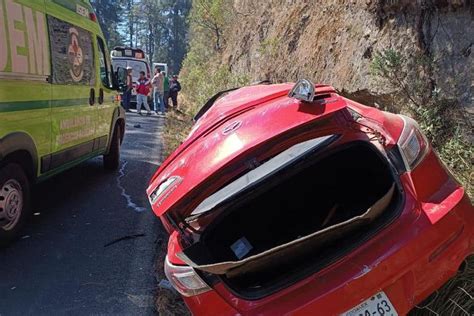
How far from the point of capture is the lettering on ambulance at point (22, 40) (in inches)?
158

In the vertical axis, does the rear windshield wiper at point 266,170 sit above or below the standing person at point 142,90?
above

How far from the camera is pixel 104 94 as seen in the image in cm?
692

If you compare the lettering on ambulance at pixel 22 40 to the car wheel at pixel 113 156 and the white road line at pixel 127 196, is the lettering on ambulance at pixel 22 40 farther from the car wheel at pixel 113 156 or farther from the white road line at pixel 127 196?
the car wheel at pixel 113 156

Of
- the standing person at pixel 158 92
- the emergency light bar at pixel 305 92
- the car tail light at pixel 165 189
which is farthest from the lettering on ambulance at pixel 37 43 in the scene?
the standing person at pixel 158 92

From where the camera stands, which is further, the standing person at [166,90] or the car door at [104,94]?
the standing person at [166,90]

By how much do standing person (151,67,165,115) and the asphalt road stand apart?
12015mm

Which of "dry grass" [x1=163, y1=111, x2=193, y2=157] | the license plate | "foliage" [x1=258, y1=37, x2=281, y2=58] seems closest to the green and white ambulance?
"dry grass" [x1=163, y1=111, x2=193, y2=157]

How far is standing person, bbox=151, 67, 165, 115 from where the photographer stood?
18.6m

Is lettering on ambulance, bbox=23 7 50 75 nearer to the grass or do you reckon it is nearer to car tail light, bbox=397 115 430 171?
car tail light, bbox=397 115 430 171

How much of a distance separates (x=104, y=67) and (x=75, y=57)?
1.33m

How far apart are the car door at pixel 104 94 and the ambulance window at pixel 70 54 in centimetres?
38

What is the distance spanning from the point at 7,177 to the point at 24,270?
2.93 ft

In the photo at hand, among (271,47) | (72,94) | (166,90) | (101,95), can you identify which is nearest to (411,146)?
(72,94)

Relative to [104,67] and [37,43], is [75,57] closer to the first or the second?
[37,43]
